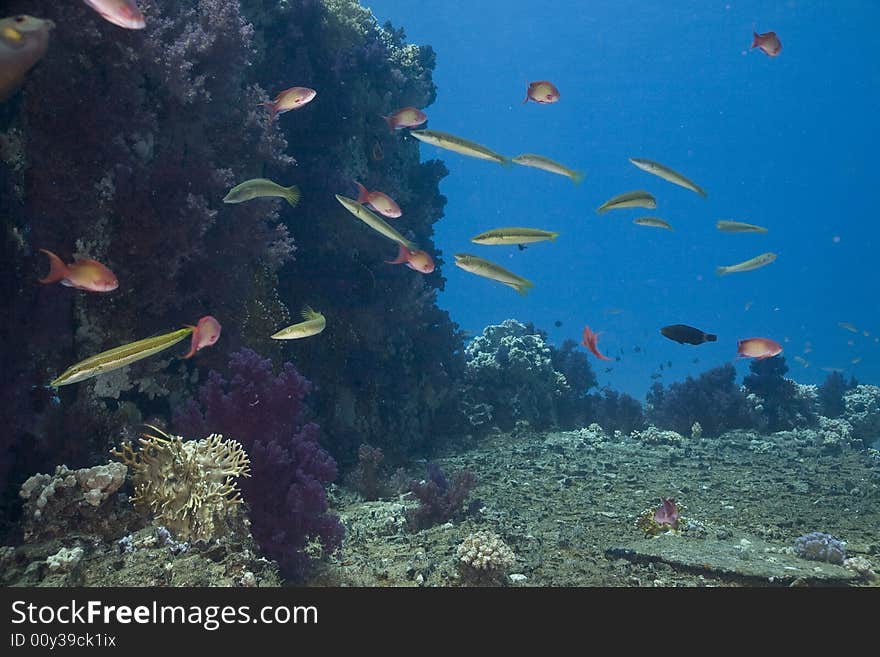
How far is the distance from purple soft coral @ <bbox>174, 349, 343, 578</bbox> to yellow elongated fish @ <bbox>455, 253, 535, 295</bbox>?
2.08 meters

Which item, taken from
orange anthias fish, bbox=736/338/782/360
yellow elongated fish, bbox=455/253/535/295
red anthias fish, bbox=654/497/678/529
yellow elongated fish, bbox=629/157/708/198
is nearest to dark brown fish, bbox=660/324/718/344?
orange anthias fish, bbox=736/338/782/360

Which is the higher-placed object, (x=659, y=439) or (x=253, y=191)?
(x=253, y=191)

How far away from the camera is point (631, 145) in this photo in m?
151

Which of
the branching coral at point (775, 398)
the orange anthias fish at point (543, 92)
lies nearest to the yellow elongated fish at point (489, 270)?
the orange anthias fish at point (543, 92)

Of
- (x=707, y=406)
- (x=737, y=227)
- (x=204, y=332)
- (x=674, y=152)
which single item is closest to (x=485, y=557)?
(x=204, y=332)

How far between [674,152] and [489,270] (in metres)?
170

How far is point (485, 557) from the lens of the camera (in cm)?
454

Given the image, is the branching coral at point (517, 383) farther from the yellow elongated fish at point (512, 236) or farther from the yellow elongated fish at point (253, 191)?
the yellow elongated fish at point (253, 191)

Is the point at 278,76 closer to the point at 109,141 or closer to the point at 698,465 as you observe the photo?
the point at 109,141

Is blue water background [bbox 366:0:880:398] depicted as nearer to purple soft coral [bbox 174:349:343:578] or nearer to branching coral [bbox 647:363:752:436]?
branching coral [bbox 647:363:752:436]

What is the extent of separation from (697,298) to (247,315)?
587 ft

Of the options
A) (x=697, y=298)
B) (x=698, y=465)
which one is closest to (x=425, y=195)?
(x=698, y=465)

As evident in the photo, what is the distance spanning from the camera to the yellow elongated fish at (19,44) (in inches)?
119

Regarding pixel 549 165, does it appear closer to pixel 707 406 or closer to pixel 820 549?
pixel 820 549
